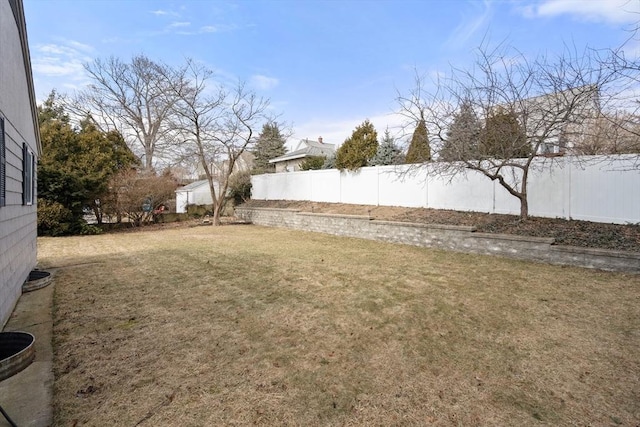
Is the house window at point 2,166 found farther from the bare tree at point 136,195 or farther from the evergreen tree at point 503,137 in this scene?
the bare tree at point 136,195

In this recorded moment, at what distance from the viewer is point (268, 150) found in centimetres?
2538

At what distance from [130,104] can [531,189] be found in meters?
23.8

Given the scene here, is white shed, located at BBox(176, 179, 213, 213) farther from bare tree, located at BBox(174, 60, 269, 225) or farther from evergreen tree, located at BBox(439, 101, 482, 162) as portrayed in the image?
evergreen tree, located at BBox(439, 101, 482, 162)

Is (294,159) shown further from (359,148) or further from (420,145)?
(420,145)

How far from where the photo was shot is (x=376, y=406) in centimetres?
221

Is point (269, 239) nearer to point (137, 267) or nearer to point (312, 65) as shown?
point (137, 267)

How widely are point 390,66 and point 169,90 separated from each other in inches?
427

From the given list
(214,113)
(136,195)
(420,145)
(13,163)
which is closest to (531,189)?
(420,145)

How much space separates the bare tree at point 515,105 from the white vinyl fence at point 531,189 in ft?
1.43

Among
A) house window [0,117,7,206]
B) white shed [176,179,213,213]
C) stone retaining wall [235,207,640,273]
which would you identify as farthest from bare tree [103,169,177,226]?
house window [0,117,7,206]

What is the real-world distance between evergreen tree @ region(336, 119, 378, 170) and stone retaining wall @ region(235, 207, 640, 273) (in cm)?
264

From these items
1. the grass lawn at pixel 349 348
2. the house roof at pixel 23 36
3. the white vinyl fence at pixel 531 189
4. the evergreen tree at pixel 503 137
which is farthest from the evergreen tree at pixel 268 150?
the grass lawn at pixel 349 348

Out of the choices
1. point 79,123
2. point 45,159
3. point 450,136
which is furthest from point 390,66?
point 79,123

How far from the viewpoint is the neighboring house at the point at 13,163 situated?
143 inches
